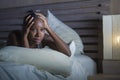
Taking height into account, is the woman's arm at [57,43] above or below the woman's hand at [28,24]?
below

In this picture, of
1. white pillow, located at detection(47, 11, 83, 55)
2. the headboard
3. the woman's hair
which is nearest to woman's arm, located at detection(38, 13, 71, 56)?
the woman's hair

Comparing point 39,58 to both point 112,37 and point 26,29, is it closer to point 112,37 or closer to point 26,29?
point 26,29

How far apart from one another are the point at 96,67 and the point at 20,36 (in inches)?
41.0

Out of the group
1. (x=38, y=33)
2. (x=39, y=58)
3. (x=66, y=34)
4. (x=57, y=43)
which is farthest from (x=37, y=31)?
(x=66, y=34)

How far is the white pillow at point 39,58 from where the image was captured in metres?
1.20

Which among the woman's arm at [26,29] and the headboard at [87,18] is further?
the headboard at [87,18]

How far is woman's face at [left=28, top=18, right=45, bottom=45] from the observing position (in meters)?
1.61

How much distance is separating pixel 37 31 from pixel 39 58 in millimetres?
434

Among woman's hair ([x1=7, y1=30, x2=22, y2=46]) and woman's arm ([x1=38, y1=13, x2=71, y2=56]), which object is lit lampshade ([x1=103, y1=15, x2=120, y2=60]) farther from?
woman's hair ([x1=7, y1=30, x2=22, y2=46])

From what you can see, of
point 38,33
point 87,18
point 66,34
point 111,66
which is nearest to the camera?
point 38,33

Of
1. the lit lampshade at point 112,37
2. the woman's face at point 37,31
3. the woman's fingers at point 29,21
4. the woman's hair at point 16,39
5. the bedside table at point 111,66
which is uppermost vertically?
the woman's fingers at point 29,21

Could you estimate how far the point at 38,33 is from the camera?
5.34 feet

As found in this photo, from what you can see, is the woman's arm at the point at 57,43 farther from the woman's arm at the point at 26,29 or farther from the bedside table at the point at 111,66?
the bedside table at the point at 111,66

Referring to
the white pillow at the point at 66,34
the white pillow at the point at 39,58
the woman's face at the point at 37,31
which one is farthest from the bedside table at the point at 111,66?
the white pillow at the point at 39,58
